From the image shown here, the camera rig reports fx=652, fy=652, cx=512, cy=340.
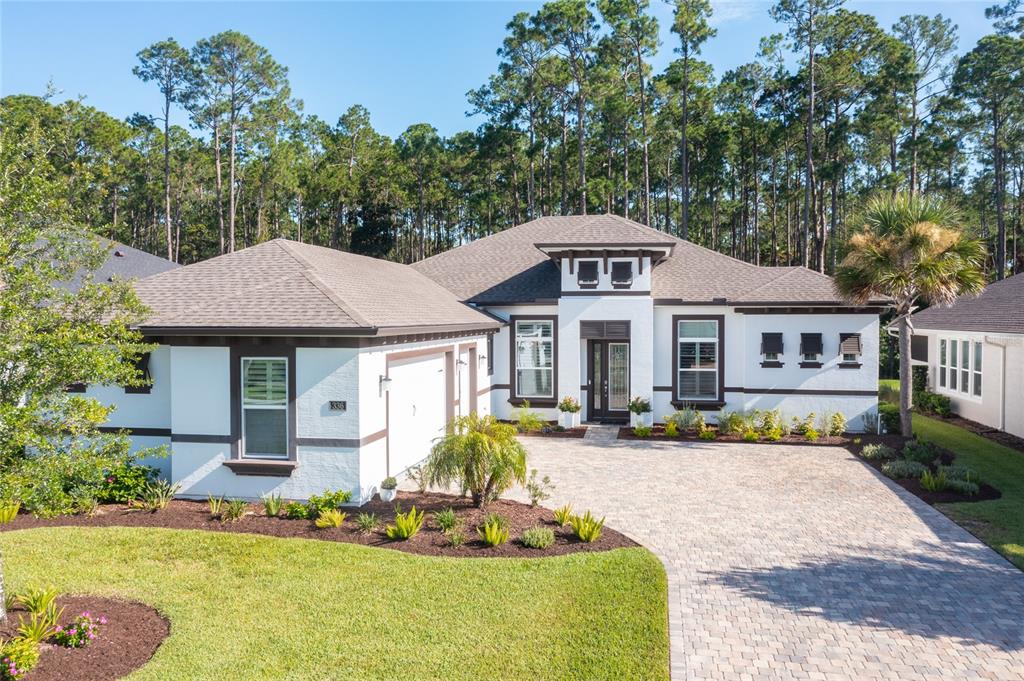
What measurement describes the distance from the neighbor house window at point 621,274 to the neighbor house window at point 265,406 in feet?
33.2

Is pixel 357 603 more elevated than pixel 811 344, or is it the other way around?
pixel 811 344

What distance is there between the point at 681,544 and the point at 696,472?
4.71 metres

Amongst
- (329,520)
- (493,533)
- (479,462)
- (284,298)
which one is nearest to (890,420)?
(479,462)

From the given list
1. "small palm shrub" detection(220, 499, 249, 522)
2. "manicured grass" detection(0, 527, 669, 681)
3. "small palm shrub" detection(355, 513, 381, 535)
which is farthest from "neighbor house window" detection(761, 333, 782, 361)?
"small palm shrub" detection(220, 499, 249, 522)

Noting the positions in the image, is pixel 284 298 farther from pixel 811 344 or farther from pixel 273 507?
pixel 811 344

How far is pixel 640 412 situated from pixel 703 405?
1824mm

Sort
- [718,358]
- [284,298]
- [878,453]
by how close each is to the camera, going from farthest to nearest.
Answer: [718,358] < [878,453] < [284,298]

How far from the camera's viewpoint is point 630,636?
622 centimetres

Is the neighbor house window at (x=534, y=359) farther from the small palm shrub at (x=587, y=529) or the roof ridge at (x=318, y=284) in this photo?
the small palm shrub at (x=587, y=529)

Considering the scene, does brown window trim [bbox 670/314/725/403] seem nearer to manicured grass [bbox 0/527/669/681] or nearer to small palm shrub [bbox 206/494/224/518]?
manicured grass [bbox 0/527/669/681]

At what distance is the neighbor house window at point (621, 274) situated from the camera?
18016mm

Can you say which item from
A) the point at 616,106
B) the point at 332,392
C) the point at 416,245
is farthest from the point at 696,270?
the point at 416,245

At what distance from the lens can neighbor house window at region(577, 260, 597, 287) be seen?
18.2 metres

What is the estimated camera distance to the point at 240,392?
35.4 feet
